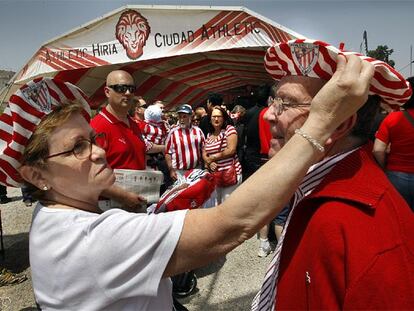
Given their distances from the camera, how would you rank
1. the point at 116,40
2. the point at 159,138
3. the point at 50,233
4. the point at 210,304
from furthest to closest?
1. the point at 159,138
2. the point at 116,40
3. the point at 210,304
4. the point at 50,233

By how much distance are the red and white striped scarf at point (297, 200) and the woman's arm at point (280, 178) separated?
0.62 feet

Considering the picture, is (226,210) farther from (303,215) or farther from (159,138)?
(159,138)

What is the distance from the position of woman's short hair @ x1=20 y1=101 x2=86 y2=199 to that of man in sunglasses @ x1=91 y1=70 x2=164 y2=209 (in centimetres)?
125

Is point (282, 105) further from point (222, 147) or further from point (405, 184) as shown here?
point (222, 147)

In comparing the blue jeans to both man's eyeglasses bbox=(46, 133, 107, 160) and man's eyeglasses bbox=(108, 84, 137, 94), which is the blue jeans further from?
man's eyeglasses bbox=(46, 133, 107, 160)

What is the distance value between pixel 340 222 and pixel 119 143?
228 cm

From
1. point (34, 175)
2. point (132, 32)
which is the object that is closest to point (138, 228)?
point (34, 175)

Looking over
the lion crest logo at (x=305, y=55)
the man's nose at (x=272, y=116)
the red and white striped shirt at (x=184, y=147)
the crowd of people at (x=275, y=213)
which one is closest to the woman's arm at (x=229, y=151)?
the red and white striped shirt at (x=184, y=147)

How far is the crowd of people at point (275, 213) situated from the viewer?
87 cm

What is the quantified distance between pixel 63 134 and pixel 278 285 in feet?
3.16

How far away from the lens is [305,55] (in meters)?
1.14

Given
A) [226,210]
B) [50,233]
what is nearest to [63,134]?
[50,233]

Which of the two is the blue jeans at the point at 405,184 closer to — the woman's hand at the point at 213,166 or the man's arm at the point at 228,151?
the man's arm at the point at 228,151

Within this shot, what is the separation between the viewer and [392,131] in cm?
338
